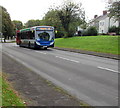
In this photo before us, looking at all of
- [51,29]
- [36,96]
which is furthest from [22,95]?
[51,29]

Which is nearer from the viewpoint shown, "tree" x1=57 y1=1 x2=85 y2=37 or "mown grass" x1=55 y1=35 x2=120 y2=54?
"mown grass" x1=55 y1=35 x2=120 y2=54

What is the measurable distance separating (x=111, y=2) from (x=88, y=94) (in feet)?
85.0

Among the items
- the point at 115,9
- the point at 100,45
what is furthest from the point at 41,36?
the point at 115,9

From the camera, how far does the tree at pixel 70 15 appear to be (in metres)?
43.7

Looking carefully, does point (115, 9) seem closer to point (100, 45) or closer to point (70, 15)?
point (100, 45)

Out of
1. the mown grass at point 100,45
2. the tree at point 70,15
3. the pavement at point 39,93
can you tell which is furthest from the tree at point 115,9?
the pavement at point 39,93

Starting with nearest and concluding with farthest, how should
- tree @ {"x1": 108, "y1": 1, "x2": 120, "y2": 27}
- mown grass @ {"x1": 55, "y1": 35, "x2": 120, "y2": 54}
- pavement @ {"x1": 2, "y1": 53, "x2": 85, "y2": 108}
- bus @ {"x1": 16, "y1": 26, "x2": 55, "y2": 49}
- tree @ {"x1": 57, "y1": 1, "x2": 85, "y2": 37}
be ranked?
pavement @ {"x1": 2, "y1": 53, "x2": 85, "y2": 108} < mown grass @ {"x1": 55, "y1": 35, "x2": 120, "y2": 54} < bus @ {"x1": 16, "y1": 26, "x2": 55, "y2": 49} < tree @ {"x1": 108, "y1": 1, "x2": 120, "y2": 27} < tree @ {"x1": 57, "y1": 1, "x2": 85, "y2": 37}

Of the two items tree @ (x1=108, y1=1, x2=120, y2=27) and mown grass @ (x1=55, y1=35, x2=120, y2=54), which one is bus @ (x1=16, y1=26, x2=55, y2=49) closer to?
mown grass @ (x1=55, y1=35, x2=120, y2=54)

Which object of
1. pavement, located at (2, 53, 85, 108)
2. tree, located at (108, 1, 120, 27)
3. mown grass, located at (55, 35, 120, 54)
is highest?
tree, located at (108, 1, 120, 27)

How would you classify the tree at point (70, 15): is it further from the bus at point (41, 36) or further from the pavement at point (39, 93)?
the pavement at point (39, 93)

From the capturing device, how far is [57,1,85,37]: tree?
1720 inches

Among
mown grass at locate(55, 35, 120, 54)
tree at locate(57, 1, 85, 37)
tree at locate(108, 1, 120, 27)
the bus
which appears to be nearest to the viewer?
mown grass at locate(55, 35, 120, 54)

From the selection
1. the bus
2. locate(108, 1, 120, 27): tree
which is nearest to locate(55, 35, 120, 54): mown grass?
locate(108, 1, 120, 27): tree

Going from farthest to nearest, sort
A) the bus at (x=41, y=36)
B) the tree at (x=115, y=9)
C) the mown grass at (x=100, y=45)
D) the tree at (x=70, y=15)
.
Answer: the tree at (x=70, y=15), the tree at (x=115, y=9), the bus at (x=41, y=36), the mown grass at (x=100, y=45)
